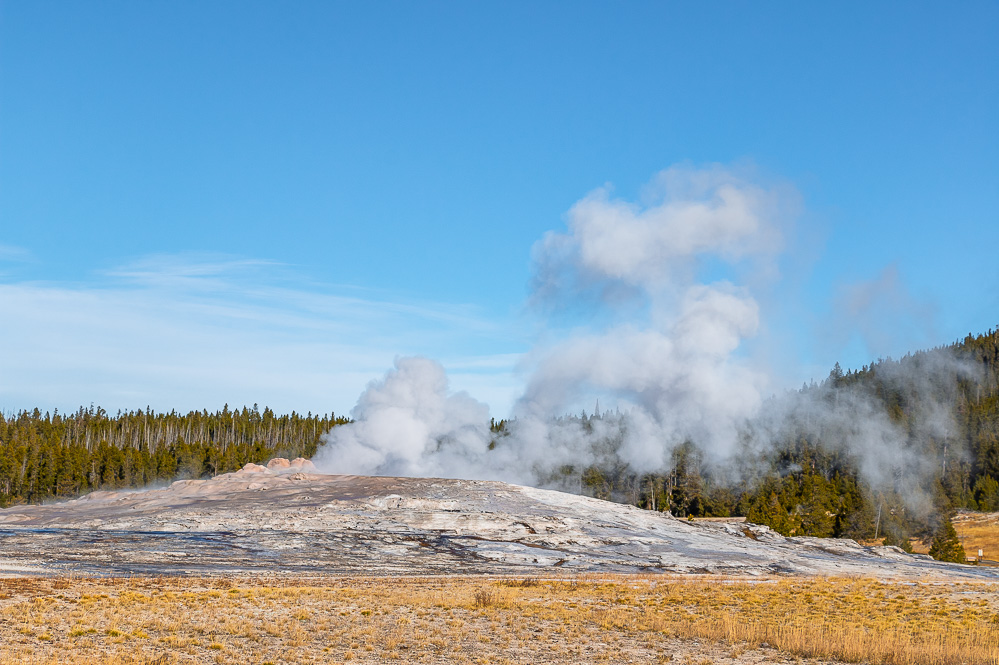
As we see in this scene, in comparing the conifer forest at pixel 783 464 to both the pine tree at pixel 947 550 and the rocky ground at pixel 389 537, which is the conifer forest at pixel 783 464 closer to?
the pine tree at pixel 947 550

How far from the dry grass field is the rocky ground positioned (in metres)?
13.6

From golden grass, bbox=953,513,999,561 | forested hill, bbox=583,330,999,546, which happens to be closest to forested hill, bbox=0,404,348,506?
forested hill, bbox=583,330,999,546

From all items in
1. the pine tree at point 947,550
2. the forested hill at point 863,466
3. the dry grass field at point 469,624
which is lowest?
the pine tree at point 947,550

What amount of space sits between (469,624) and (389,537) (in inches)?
1586

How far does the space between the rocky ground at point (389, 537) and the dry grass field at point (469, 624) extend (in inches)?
536

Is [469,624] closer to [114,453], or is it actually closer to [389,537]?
[389,537]

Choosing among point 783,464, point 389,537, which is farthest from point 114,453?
point 783,464

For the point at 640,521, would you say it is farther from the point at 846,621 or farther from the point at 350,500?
the point at 846,621

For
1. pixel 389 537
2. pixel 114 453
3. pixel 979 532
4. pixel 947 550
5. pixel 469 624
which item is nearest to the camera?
pixel 469 624

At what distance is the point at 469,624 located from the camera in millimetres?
29062

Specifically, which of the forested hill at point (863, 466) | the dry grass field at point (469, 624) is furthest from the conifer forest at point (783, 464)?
the dry grass field at point (469, 624)

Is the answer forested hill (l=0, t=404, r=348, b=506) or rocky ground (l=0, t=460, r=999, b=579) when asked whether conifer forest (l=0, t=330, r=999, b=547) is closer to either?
forested hill (l=0, t=404, r=348, b=506)

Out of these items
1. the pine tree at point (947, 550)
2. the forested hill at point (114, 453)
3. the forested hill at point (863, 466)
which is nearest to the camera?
the pine tree at point (947, 550)

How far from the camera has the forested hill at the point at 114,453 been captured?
132 meters
